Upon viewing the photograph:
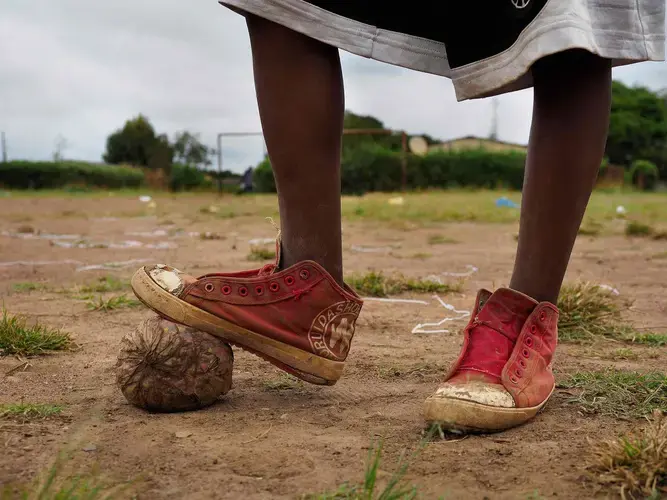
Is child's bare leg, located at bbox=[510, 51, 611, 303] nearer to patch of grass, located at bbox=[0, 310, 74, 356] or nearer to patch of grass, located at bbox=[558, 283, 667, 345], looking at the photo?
patch of grass, located at bbox=[558, 283, 667, 345]

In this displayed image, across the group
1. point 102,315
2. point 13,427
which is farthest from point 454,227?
point 13,427

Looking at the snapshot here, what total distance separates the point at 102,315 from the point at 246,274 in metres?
1.24

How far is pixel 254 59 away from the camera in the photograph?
167 cm

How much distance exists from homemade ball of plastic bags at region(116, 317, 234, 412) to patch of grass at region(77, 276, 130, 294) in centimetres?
178

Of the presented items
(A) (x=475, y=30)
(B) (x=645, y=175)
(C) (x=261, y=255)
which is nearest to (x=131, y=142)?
(B) (x=645, y=175)

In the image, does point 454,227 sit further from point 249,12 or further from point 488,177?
point 488,177

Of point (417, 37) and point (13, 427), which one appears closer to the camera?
point (13, 427)

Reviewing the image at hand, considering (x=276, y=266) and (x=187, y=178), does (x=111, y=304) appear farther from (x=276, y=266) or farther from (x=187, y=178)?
(x=187, y=178)

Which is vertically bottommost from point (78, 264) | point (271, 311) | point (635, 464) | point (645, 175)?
point (78, 264)

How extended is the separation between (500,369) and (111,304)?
1.87 metres

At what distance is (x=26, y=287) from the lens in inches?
137

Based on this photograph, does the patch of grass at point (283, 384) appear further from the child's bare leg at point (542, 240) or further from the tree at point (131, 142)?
the tree at point (131, 142)

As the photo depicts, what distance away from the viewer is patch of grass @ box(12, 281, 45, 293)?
3.43 metres

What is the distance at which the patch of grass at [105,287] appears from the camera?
3.40 m
